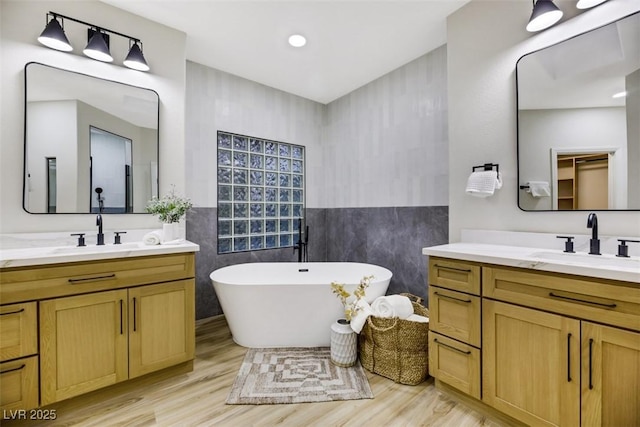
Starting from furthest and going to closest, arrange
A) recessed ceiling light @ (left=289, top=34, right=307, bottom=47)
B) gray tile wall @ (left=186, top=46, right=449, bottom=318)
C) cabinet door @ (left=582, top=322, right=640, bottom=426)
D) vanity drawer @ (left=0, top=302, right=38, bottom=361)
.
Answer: gray tile wall @ (left=186, top=46, right=449, bottom=318)
recessed ceiling light @ (left=289, top=34, right=307, bottom=47)
vanity drawer @ (left=0, top=302, right=38, bottom=361)
cabinet door @ (left=582, top=322, right=640, bottom=426)

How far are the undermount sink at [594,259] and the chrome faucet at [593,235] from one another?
4 cm

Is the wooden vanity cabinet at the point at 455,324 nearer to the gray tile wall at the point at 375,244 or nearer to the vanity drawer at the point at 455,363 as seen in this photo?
the vanity drawer at the point at 455,363

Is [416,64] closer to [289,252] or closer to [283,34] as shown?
[283,34]

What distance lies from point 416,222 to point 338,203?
4.02ft

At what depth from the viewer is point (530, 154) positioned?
185 centimetres

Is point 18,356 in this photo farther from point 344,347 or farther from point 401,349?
point 401,349

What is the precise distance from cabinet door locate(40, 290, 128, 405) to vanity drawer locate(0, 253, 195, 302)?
6cm

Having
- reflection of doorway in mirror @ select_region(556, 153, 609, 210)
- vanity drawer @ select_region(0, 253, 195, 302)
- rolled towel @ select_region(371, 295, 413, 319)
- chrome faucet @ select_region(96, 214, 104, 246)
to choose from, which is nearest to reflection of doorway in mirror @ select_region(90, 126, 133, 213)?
chrome faucet @ select_region(96, 214, 104, 246)

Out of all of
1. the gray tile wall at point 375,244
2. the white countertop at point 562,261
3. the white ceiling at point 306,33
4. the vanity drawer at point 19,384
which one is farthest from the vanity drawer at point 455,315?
the vanity drawer at point 19,384

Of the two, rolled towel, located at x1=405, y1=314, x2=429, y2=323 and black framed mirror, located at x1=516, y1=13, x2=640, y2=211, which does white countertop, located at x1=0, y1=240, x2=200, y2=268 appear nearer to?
rolled towel, located at x1=405, y1=314, x2=429, y2=323

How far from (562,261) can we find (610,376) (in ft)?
1.58

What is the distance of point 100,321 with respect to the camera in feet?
5.44

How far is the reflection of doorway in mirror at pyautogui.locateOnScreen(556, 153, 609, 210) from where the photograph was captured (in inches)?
62.3

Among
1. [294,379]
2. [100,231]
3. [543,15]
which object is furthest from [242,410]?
[543,15]
